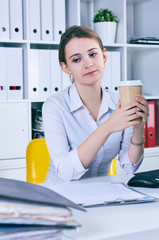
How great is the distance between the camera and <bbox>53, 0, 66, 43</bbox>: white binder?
8.99 ft

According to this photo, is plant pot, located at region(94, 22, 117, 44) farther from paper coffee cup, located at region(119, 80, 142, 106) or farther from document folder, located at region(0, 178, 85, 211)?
document folder, located at region(0, 178, 85, 211)

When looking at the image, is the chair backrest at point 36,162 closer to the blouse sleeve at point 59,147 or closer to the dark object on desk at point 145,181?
the blouse sleeve at point 59,147

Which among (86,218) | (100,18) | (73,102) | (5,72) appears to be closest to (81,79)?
(73,102)

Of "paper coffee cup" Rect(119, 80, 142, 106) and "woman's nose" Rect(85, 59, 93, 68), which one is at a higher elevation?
"woman's nose" Rect(85, 59, 93, 68)

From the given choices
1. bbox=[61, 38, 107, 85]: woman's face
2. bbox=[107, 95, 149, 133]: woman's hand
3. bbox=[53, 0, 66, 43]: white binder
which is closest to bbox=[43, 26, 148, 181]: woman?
bbox=[61, 38, 107, 85]: woman's face

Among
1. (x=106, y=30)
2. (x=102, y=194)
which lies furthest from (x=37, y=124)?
(x=102, y=194)

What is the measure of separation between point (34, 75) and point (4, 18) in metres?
0.42

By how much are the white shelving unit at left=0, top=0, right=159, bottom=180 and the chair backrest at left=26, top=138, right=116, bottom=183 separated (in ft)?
2.99

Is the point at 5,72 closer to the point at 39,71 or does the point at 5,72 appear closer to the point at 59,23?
the point at 39,71

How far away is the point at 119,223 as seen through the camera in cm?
85

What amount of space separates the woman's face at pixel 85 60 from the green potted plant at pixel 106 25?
1.26m

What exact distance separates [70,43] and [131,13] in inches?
73.6

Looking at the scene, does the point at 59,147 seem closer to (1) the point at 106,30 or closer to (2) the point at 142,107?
(2) the point at 142,107

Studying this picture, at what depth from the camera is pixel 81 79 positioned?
65.8 inches
